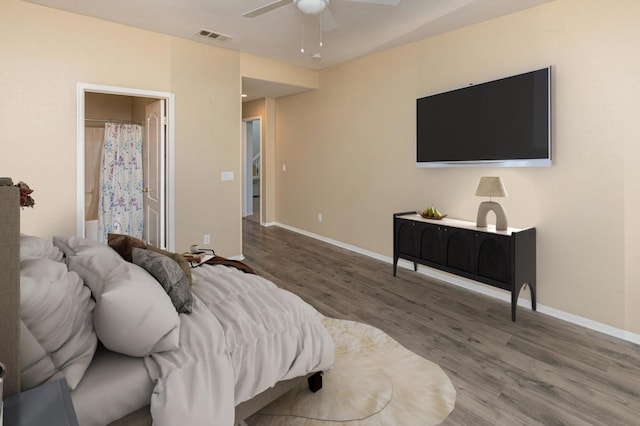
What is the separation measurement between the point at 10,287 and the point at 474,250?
10.7ft

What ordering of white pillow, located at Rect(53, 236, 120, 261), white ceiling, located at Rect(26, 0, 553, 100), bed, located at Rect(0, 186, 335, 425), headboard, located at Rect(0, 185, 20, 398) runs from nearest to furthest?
headboard, located at Rect(0, 185, 20, 398)
bed, located at Rect(0, 186, 335, 425)
white pillow, located at Rect(53, 236, 120, 261)
white ceiling, located at Rect(26, 0, 553, 100)

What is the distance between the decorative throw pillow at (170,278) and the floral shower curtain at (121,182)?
3.33 meters

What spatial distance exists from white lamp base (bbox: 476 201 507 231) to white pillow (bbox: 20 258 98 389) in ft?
10.2

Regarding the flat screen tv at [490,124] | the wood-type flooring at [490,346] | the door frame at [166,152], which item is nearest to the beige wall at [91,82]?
the door frame at [166,152]

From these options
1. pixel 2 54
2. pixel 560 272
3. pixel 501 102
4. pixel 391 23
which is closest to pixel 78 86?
pixel 2 54

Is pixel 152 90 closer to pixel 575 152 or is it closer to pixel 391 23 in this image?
pixel 391 23

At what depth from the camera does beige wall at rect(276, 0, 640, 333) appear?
9.07 ft

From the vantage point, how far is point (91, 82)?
3.71 meters

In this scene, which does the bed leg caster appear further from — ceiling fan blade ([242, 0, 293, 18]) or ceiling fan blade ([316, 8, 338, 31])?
ceiling fan blade ([316, 8, 338, 31])

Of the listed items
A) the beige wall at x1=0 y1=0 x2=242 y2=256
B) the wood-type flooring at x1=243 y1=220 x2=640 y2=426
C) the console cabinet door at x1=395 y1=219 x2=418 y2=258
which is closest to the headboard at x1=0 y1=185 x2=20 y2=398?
the wood-type flooring at x1=243 y1=220 x2=640 y2=426

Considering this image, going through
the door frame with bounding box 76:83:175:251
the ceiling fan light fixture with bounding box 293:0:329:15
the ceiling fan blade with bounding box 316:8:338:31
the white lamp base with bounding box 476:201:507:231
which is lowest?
the white lamp base with bounding box 476:201:507:231

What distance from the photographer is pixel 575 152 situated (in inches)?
118

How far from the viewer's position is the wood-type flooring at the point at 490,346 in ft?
6.51

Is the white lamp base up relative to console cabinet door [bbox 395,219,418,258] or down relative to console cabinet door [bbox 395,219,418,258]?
up
